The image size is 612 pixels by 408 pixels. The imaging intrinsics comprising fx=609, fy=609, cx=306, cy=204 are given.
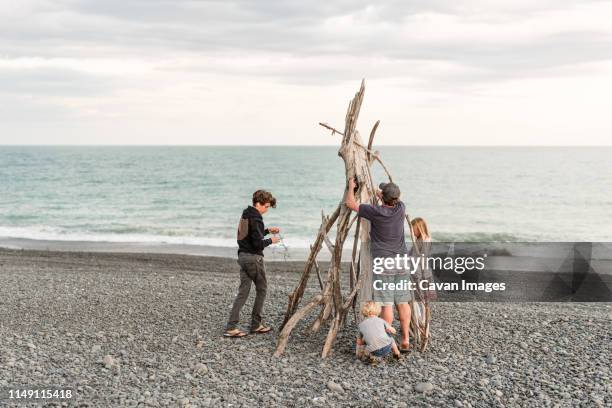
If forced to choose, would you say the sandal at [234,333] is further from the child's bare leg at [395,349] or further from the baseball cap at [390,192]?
the baseball cap at [390,192]

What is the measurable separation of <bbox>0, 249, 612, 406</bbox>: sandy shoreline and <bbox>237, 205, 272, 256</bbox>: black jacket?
133cm

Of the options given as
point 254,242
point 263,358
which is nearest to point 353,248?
point 254,242

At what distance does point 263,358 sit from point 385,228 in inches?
88.0

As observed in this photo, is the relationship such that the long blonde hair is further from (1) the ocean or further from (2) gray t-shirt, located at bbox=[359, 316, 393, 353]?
(1) the ocean

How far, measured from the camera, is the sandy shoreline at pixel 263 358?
6504 mm

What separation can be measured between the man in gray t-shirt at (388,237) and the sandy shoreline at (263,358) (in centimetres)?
74

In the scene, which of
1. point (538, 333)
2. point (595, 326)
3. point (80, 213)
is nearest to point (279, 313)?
point (538, 333)

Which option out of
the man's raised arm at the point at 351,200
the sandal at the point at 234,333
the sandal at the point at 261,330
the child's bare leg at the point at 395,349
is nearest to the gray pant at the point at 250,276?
the sandal at the point at 234,333

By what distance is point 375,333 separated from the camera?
→ 7.18m

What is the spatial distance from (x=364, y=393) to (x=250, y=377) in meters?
1.35

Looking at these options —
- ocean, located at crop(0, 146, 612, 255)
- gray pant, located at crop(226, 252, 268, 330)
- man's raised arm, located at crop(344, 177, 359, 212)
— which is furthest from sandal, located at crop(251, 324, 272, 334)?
ocean, located at crop(0, 146, 612, 255)

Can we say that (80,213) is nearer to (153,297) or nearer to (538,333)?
(153,297)

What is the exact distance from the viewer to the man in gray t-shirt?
715cm

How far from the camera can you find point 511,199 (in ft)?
151
